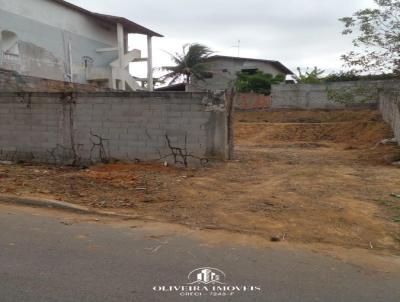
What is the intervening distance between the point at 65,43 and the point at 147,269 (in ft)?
64.2

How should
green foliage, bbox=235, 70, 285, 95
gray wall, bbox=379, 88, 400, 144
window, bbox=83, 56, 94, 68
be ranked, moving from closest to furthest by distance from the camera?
gray wall, bbox=379, 88, 400, 144, window, bbox=83, 56, 94, 68, green foliage, bbox=235, 70, 285, 95

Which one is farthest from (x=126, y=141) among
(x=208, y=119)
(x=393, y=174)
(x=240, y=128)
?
(x=240, y=128)

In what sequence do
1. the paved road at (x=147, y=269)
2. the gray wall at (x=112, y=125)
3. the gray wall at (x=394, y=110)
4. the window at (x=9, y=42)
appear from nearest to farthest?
the paved road at (x=147, y=269) → the gray wall at (x=112, y=125) → the gray wall at (x=394, y=110) → the window at (x=9, y=42)

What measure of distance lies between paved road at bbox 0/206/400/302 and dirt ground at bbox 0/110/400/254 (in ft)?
2.51

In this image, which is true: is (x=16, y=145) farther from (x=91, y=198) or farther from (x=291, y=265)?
(x=291, y=265)

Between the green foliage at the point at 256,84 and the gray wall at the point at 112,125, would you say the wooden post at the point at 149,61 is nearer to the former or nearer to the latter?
the green foliage at the point at 256,84

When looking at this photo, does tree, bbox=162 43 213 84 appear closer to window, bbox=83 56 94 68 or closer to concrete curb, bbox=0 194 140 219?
window, bbox=83 56 94 68

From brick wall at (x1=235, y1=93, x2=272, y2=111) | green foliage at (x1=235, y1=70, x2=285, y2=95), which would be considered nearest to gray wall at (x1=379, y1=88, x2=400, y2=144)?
brick wall at (x1=235, y1=93, x2=272, y2=111)

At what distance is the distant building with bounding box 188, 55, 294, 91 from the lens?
36.8 m

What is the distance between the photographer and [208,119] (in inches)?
372

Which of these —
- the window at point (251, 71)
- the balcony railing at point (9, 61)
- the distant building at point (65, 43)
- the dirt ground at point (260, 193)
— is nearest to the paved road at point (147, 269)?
the dirt ground at point (260, 193)

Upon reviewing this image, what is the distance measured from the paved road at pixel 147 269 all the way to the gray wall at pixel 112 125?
4.33m

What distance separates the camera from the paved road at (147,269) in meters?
3.60

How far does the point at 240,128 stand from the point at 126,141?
1232 cm
